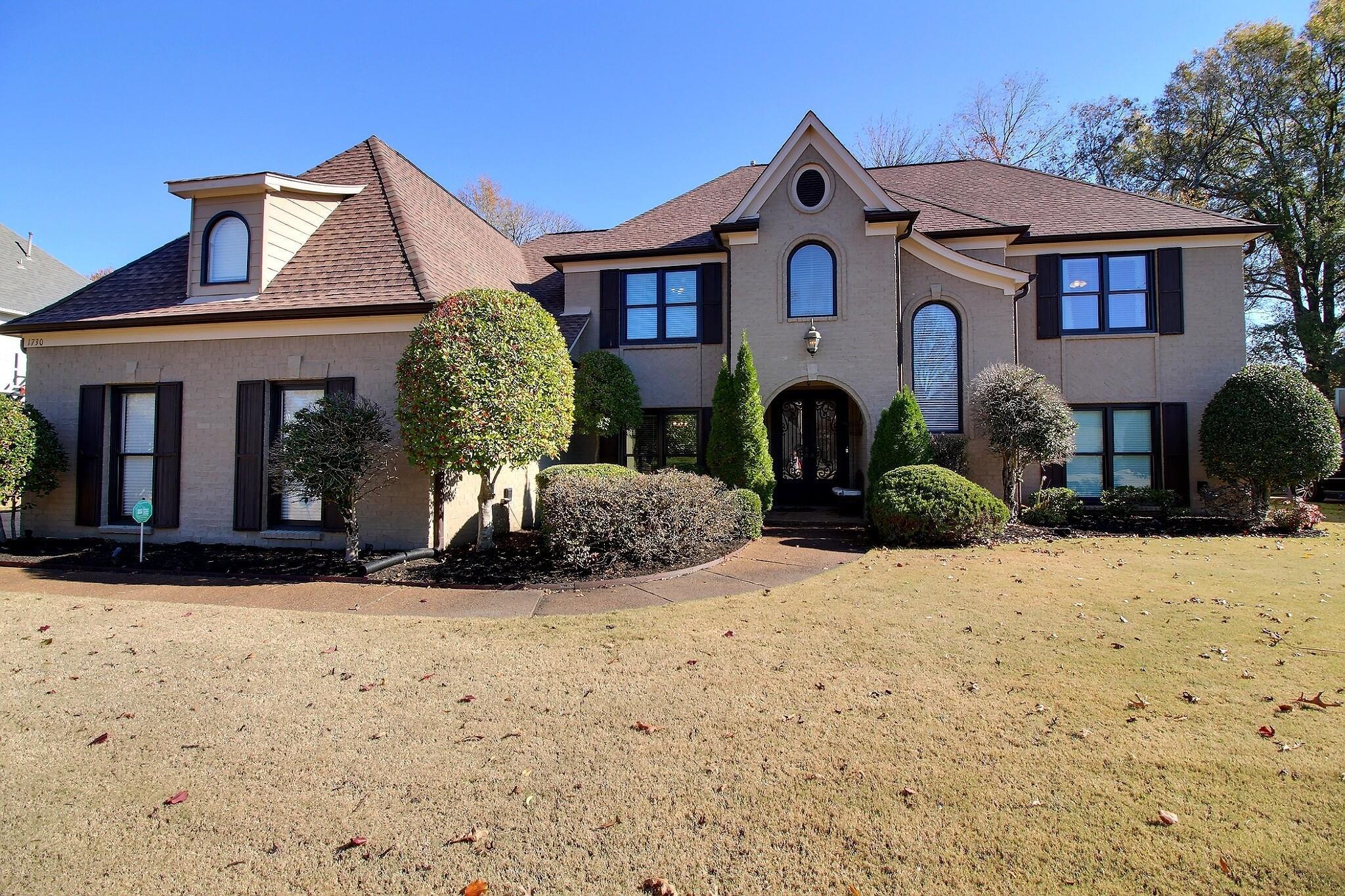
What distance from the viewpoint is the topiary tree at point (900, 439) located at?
11531 mm

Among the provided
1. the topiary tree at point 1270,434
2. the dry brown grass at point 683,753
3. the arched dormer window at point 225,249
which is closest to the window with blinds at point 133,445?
the arched dormer window at point 225,249

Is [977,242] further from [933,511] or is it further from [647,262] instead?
[933,511]

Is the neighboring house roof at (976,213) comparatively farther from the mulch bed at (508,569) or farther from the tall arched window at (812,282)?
the mulch bed at (508,569)

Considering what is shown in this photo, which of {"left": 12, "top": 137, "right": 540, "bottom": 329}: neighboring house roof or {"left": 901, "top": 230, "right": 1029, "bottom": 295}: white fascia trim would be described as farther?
{"left": 901, "top": 230, "right": 1029, "bottom": 295}: white fascia trim

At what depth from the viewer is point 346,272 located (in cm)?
1017

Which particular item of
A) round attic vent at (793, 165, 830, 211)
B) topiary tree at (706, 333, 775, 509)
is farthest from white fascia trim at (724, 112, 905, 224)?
topiary tree at (706, 333, 775, 509)

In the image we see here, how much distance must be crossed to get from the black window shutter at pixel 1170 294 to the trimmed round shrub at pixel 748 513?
10.2m

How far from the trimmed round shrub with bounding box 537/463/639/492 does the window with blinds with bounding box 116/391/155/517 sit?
6.51 metres

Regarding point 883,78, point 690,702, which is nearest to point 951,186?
point 883,78

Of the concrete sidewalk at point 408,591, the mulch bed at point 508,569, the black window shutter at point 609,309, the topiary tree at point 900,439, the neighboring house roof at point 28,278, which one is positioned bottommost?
the concrete sidewalk at point 408,591

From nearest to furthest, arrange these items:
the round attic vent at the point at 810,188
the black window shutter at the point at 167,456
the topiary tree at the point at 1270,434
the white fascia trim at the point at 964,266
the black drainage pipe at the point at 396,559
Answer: the black drainage pipe at the point at 396,559 → the black window shutter at the point at 167,456 → the topiary tree at the point at 1270,434 → the round attic vent at the point at 810,188 → the white fascia trim at the point at 964,266

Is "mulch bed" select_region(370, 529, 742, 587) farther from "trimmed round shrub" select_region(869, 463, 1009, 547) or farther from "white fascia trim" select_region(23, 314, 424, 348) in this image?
"white fascia trim" select_region(23, 314, 424, 348)

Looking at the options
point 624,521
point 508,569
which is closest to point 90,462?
point 508,569

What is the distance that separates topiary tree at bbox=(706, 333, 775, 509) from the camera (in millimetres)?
11719
